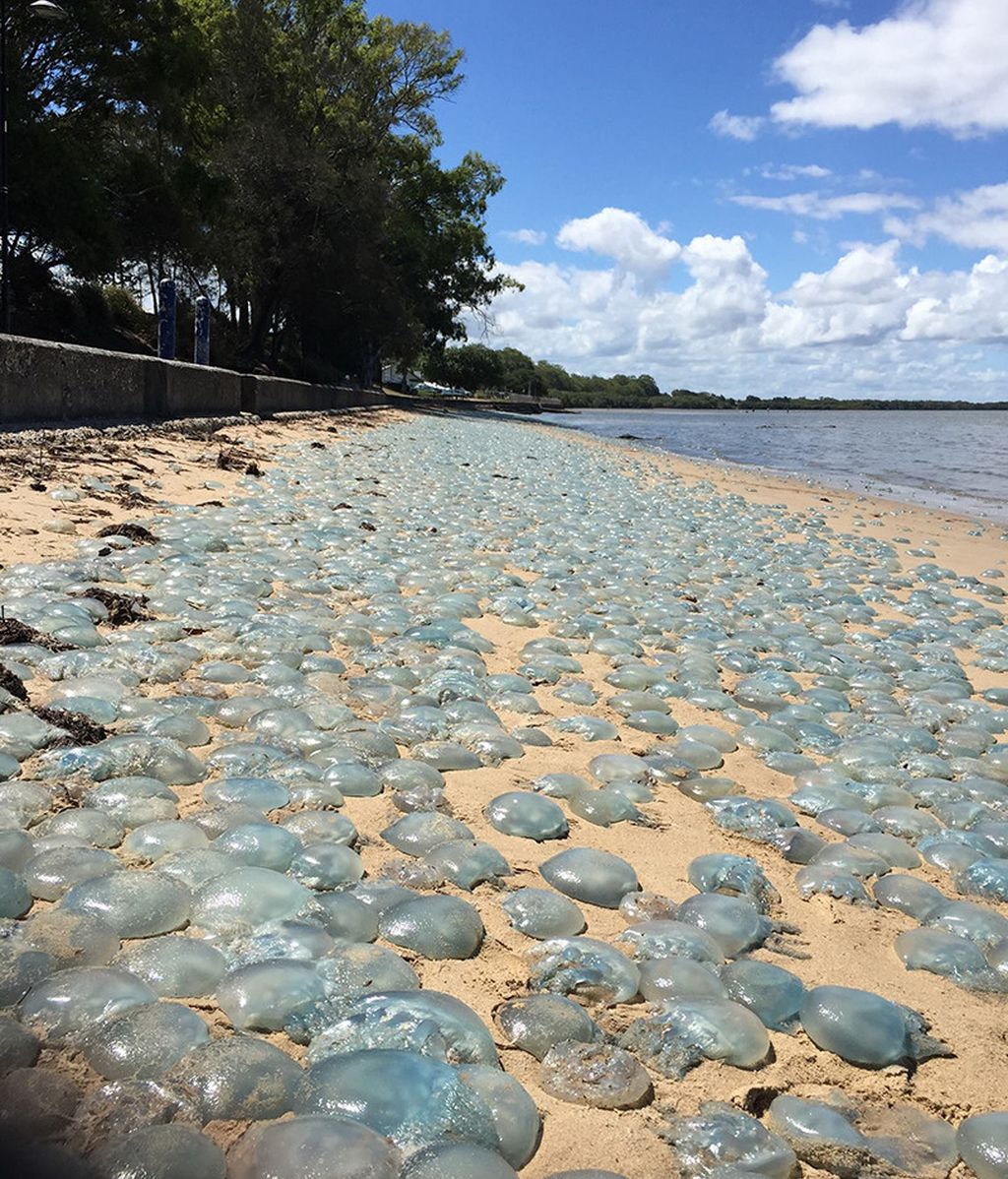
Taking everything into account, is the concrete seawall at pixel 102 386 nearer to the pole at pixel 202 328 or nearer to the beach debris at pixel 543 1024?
the pole at pixel 202 328

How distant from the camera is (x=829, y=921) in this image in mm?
1772

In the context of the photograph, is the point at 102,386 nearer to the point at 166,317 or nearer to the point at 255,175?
the point at 166,317

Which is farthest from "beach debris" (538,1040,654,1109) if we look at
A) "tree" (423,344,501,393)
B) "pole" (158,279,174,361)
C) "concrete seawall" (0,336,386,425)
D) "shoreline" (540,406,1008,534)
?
"tree" (423,344,501,393)

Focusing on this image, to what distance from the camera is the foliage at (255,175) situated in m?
17.4

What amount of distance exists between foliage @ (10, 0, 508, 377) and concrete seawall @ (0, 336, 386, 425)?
22.4 ft

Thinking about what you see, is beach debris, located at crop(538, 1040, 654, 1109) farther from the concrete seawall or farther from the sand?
the concrete seawall

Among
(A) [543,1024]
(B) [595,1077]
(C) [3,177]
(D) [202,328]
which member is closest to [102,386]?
(C) [3,177]

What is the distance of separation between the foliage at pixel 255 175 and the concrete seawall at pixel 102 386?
682cm

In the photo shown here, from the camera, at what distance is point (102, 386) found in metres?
8.22

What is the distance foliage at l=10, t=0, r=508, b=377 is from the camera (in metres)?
17.4

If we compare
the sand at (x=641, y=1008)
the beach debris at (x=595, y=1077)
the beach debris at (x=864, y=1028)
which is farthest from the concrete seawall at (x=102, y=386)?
the beach debris at (x=864, y=1028)

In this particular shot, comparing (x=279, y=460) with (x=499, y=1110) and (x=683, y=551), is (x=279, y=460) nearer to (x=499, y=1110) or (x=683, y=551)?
(x=683, y=551)

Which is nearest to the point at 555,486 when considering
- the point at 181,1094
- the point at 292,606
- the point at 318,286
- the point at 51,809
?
the point at 292,606

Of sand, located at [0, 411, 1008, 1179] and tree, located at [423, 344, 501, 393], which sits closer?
sand, located at [0, 411, 1008, 1179]
